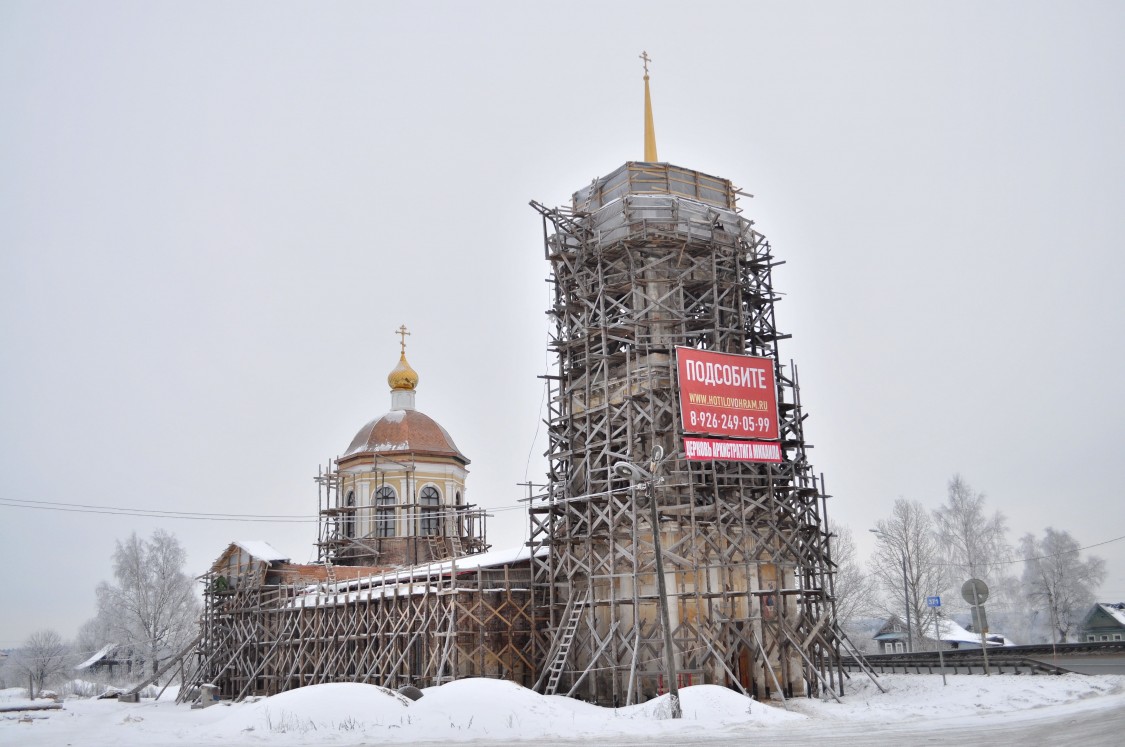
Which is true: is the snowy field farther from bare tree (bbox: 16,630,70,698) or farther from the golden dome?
bare tree (bbox: 16,630,70,698)

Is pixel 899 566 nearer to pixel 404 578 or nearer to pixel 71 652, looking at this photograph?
pixel 404 578

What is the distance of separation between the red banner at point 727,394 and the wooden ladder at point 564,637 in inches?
272

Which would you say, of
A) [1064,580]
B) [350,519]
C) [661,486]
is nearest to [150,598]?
[350,519]

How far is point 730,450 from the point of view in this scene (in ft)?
96.8

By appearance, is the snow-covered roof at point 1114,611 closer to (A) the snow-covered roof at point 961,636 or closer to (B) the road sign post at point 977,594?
(A) the snow-covered roof at point 961,636

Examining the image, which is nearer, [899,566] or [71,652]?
[899,566]

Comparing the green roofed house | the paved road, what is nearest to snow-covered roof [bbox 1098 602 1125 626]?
the green roofed house

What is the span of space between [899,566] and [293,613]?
30.5m

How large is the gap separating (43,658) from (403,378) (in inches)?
1356

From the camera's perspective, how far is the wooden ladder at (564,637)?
→ 29828mm

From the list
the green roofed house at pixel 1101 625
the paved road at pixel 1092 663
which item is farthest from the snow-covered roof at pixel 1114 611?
the paved road at pixel 1092 663

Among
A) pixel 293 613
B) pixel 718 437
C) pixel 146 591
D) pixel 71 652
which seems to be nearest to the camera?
pixel 718 437

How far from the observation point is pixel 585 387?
32.0m

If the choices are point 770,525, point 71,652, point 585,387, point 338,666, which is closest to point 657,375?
point 585,387
